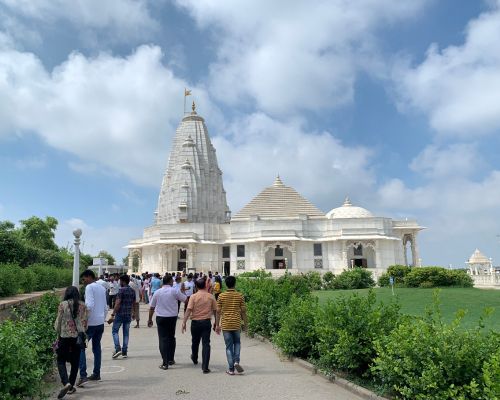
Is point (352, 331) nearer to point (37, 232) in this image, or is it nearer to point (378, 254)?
point (378, 254)

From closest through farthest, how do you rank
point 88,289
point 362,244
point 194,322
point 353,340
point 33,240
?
point 353,340 < point 88,289 < point 194,322 < point 362,244 < point 33,240

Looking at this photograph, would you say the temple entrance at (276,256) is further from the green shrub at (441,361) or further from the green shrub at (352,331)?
the green shrub at (441,361)

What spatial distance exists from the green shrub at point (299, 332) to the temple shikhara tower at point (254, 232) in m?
35.4

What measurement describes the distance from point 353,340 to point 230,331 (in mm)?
2225

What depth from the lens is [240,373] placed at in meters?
7.78

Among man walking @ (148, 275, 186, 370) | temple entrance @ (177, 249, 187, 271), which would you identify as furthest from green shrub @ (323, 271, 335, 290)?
man walking @ (148, 275, 186, 370)

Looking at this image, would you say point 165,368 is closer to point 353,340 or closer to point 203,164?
point 353,340

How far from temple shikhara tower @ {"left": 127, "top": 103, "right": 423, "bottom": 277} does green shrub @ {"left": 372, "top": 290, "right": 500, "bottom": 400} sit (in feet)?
128

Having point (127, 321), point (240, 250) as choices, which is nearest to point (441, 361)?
point (127, 321)

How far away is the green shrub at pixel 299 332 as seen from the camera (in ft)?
27.9

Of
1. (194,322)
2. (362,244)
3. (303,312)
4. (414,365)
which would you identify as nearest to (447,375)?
(414,365)

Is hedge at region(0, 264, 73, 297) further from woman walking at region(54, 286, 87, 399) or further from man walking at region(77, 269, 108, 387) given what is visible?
woman walking at region(54, 286, 87, 399)

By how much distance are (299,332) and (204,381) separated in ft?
7.74

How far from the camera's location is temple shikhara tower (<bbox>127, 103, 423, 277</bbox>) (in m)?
47.5
